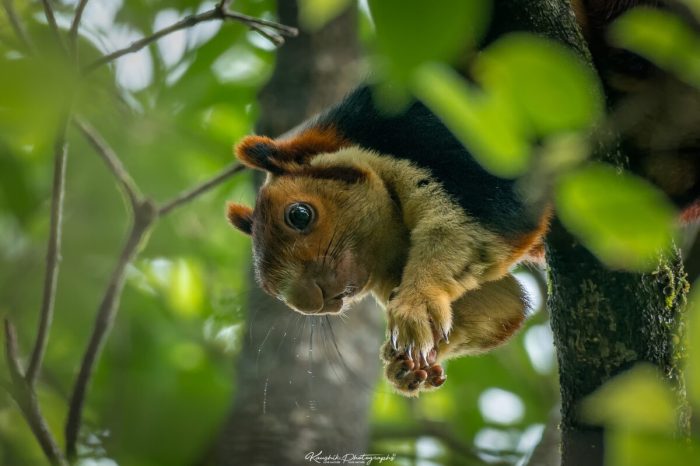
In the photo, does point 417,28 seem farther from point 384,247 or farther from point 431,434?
point 431,434

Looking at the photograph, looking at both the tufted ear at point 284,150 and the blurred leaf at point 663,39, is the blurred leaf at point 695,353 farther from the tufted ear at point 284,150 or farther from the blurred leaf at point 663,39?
the tufted ear at point 284,150

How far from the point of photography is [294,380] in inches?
146

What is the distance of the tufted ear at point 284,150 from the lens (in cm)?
306

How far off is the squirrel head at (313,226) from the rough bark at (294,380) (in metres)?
0.65

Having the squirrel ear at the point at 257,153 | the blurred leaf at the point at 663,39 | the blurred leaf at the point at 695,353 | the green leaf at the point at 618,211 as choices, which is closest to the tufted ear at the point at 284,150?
the squirrel ear at the point at 257,153

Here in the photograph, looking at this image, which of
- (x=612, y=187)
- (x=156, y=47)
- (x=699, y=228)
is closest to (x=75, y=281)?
(x=156, y=47)

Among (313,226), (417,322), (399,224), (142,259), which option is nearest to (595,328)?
(417,322)

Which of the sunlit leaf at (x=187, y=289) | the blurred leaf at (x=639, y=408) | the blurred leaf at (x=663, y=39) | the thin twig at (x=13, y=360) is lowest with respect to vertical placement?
the blurred leaf at (x=639, y=408)

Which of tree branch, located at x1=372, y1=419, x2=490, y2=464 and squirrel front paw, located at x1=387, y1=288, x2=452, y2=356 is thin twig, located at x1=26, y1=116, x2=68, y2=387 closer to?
squirrel front paw, located at x1=387, y1=288, x2=452, y2=356

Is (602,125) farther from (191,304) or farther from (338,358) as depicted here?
(191,304)

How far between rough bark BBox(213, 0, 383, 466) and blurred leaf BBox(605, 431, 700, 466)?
253 cm

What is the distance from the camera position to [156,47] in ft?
14.0

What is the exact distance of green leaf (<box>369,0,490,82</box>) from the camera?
2.95ft

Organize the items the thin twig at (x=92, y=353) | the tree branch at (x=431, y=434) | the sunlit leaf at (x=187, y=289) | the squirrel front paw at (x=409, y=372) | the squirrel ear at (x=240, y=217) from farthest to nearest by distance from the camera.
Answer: the sunlit leaf at (x=187, y=289), the tree branch at (x=431, y=434), the squirrel ear at (x=240, y=217), the thin twig at (x=92, y=353), the squirrel front paw at (x=409, y=372)
